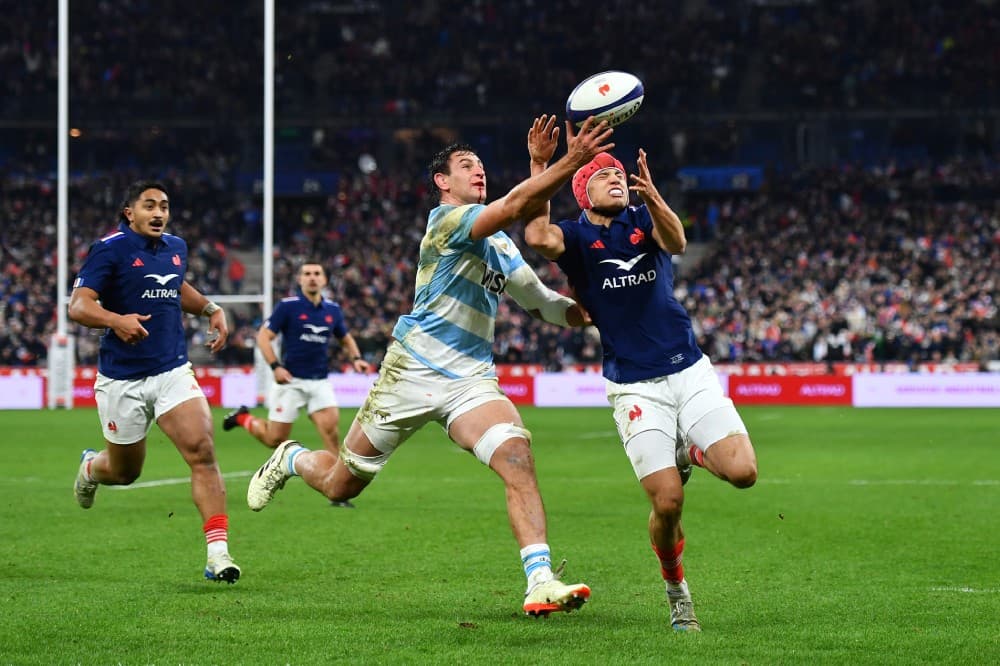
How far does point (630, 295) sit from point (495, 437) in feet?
3.42

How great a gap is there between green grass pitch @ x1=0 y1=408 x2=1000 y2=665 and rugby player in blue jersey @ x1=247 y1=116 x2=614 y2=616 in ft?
2.66

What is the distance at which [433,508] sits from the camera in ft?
43.7

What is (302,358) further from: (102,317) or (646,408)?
(646,408)

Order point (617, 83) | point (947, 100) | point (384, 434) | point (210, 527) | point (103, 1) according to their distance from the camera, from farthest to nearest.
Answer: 1. point (103, 1)
2. point (947, 100)
3. point (210, 527)
4. point (384, 434)
5. point (617, 83)

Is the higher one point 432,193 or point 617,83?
point 617,83

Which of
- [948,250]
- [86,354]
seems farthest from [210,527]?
[948,250]

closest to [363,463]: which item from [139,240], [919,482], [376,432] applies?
[376,432]

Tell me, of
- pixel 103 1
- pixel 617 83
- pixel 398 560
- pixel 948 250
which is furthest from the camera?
pixel 103 1

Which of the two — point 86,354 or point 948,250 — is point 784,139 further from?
point 86,354

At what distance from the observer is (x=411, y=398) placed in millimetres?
7660

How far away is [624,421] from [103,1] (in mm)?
48035

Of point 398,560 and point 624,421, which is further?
point 398,560

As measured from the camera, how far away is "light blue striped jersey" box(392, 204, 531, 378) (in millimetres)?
7590

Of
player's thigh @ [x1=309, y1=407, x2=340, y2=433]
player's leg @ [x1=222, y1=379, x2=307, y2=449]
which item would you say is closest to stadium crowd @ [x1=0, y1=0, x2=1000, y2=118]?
player's leg @ [x1=222, y1=379, x2=307, y2=449]
